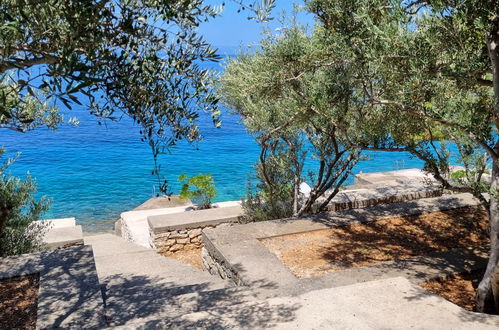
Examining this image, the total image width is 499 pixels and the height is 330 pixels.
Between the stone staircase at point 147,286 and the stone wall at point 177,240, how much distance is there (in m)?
0.53

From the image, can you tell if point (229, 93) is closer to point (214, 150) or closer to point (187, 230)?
point (187, 230)

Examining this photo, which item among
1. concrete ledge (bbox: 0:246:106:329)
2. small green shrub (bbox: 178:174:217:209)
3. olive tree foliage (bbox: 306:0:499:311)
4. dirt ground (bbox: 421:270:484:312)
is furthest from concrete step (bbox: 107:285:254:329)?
small green shrub (bbox: 178:174:217:209)

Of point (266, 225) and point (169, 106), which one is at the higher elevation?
point (169, 106)

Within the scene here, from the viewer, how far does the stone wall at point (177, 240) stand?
1057 cm

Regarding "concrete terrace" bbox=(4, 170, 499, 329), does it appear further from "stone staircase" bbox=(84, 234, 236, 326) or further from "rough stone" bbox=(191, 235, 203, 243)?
"rough stone" bbox=(191, 235, 203, 243)

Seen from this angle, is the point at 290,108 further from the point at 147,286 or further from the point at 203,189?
the point at 203,189

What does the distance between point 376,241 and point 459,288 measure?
1866 mm

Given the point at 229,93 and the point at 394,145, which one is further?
the point at 229,93

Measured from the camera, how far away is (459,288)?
6418 millimetres

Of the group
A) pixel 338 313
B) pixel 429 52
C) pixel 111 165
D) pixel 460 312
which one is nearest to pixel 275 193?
pixel 338 313

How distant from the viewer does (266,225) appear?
8.78 m

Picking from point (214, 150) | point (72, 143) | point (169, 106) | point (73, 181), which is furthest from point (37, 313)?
point (72, 143)

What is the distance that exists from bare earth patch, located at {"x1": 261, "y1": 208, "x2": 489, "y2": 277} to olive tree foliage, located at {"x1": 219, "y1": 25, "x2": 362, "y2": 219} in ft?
5.21

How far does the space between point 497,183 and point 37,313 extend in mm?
5706
